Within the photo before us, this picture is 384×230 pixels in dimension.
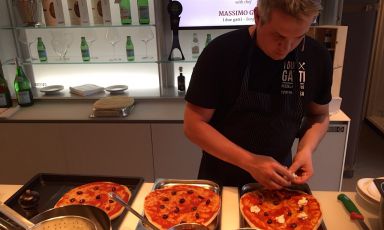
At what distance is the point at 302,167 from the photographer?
1285 millimetres

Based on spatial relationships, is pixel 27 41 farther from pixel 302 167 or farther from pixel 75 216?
pixel 302 167

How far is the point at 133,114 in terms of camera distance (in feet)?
8.38

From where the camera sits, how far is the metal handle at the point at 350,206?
1117 millimetres

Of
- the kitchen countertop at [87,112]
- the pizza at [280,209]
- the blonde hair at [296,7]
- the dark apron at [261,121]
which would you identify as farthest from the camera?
the kitchen countertop at [87,112]

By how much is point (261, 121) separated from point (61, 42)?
2208mm

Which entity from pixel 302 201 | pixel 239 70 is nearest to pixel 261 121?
pixel 239 70

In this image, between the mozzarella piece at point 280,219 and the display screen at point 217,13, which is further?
the display screen at point 217,13

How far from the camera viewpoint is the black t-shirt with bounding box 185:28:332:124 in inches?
51.2

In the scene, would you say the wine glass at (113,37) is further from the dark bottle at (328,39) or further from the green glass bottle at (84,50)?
the dark bottle at (328,39)

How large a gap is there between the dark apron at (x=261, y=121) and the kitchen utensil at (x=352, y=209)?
315 millimetres

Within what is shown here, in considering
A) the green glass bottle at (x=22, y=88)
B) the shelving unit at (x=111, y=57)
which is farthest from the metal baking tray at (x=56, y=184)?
the green glass bottle at (x=22, y=88)

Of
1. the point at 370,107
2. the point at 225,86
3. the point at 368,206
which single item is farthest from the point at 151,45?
the point at 370,107

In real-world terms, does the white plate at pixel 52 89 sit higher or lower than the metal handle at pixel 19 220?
higher

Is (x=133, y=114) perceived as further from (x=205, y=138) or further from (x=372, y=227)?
(x=372, y=227)
